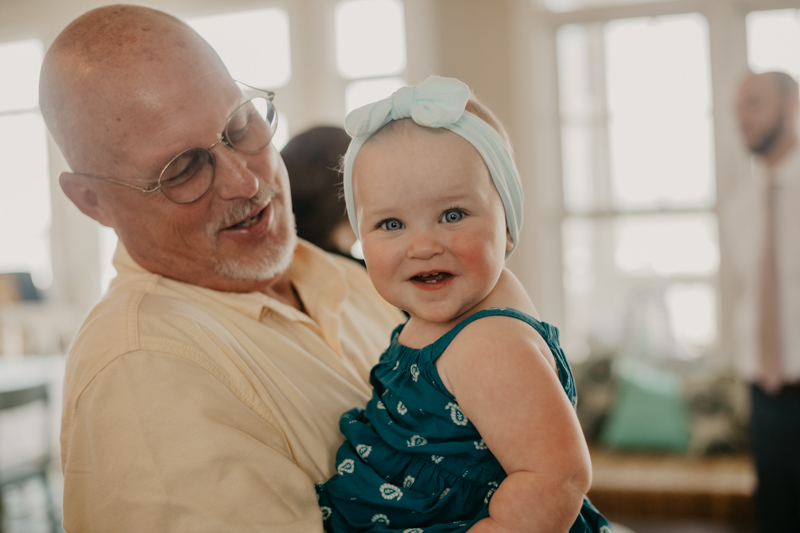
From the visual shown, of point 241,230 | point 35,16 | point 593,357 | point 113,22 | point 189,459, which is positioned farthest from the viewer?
point 35,16

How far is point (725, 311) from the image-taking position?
4.55 m

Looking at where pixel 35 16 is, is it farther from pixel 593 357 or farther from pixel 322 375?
pixel 322 375

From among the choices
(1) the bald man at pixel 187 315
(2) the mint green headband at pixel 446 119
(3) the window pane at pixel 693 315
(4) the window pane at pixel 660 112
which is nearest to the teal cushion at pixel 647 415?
(3) the window pane at pixel 693 315

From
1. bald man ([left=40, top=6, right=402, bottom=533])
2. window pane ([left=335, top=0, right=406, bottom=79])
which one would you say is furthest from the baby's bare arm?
window pane ([left=335, top=0, right=406, bottom=79])

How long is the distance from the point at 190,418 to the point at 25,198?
20.4 feet

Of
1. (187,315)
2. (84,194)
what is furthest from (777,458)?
(84,194)

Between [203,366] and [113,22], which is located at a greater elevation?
[113,22]

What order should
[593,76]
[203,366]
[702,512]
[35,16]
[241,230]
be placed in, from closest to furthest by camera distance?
[203,366]
[241,230]
[702,512]
[593,76]
[35,16]

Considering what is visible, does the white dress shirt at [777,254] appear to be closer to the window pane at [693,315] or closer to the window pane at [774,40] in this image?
the window pane at [693,315]

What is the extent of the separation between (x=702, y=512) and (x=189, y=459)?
3.49 m

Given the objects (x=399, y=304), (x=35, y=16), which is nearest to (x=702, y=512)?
(x=399, y=304)

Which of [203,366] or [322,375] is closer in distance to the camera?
[203,366]

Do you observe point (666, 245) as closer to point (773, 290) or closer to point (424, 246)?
point (773, 290)

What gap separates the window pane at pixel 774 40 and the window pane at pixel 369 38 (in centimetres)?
243
